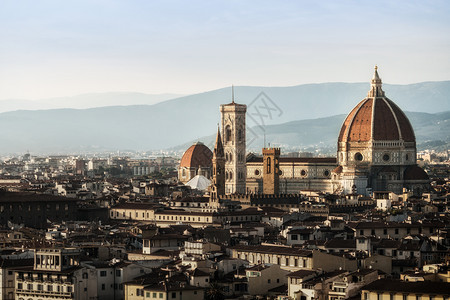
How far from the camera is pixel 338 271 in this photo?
173 ft


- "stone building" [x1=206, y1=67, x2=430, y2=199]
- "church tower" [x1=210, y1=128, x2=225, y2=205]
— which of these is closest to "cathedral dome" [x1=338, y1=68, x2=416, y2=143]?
"stone building" [x1=206, y1=67, x2=430, y2=199]

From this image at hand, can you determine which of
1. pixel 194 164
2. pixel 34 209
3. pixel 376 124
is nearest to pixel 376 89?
pixel 376 124

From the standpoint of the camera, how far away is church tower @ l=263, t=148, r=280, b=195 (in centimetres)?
13275

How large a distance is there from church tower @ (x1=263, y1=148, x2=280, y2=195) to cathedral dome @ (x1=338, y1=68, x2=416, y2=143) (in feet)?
30.4

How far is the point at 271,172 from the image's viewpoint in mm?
134000

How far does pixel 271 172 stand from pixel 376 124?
13265 mm

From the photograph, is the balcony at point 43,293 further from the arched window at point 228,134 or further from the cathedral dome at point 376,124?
the arched window at point 228,134

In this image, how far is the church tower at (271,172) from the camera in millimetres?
132750

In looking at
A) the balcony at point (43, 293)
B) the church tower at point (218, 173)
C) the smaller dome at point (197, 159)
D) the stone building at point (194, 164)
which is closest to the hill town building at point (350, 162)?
the church tower at point (218, 173)

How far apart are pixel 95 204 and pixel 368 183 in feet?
128

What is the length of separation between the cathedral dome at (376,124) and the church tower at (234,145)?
469 inches

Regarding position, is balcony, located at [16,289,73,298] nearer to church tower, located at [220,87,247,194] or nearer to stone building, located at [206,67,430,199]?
stone building, located at [206,67,430,199]

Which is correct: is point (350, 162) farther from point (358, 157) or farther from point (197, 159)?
point (197, 159)

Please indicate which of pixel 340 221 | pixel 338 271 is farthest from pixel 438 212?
pixel 338 271
